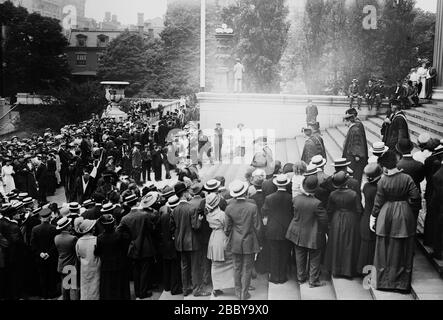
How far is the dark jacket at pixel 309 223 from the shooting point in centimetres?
702

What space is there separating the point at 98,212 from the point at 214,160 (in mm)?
8116

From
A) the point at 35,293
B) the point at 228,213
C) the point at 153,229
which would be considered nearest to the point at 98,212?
the point at 153,229

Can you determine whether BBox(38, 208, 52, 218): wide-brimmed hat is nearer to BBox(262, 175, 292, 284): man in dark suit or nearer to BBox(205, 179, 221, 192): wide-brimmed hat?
BBox(205, 179, 221, 192): wide-brimmed hat

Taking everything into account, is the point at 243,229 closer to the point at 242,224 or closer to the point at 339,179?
the point at 242,224

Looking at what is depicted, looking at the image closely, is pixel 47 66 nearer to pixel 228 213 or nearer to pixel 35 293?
pixel 35 293

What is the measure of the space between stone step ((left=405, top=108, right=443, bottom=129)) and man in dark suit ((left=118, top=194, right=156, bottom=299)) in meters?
8.35

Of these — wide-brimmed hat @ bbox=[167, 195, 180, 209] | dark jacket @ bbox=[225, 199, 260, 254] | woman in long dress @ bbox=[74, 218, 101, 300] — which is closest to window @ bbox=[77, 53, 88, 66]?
woman in long dress @ bbox=[74, 218, 101, 300]

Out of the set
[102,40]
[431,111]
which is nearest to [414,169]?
[431,111]

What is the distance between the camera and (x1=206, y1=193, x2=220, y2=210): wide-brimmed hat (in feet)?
24.1

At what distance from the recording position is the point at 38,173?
14.7 metres

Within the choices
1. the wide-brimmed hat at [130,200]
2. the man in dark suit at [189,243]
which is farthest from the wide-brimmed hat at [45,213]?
the man in dark suit at [189,243]

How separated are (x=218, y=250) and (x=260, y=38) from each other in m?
25.7

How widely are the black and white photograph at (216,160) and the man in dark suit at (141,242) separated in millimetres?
26

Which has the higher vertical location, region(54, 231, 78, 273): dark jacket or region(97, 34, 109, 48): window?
region(97, 34, 109, 48): window
